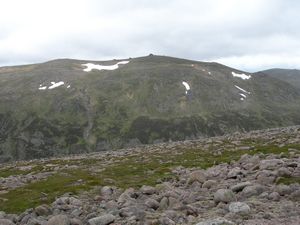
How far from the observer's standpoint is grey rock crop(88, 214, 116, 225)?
67.6 feet

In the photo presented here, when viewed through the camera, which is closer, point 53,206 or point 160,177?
point 53,206

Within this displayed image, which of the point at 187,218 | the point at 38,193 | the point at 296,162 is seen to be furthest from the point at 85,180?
the point at 187,218

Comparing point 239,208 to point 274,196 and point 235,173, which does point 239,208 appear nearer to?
point 274,196

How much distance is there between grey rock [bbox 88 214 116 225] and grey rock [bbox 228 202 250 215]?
201 inches

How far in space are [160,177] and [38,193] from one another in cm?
897

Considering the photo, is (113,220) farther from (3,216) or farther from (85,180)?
(85,180)

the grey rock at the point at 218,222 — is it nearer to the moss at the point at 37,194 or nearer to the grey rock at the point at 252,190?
the grey rock at the point at 252,190

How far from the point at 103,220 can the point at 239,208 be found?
19.2ft

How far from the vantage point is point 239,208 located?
62.8 feet

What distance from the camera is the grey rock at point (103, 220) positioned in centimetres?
2059

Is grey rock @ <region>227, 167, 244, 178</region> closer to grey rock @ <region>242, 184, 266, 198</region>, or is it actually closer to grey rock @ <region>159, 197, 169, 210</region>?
grey rock @ <region>242, 184, 266, 198</region>

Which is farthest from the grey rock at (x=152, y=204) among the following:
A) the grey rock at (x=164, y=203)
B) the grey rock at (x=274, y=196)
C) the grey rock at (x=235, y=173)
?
the grey rock at (x=235, y=173)

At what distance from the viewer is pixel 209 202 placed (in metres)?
22.0

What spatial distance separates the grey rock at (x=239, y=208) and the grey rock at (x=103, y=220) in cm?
509
